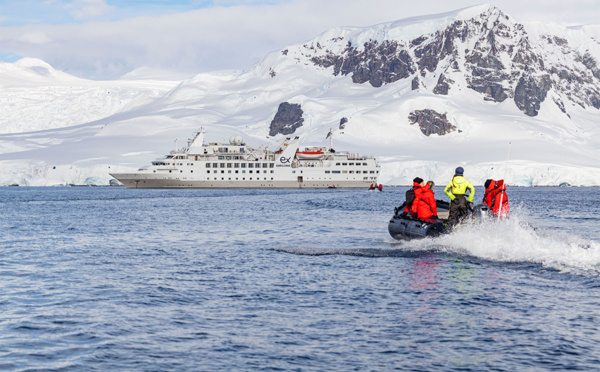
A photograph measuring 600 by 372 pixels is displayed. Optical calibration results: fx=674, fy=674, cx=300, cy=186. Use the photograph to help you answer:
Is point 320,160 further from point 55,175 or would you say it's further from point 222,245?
point 222,245

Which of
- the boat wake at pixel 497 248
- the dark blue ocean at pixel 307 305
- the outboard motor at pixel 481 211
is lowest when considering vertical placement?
the dark blue ocean at pixel 307 305

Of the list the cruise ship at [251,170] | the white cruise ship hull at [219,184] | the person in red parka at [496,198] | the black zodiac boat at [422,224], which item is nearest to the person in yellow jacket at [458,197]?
the black zodiac boat at [422,224]

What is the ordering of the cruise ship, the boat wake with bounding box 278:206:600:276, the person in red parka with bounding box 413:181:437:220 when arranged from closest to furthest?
the boat wake with bounding box 278:206:600:276 < the person in red parka with bounding box 413:181:437:220 < the cruise ship

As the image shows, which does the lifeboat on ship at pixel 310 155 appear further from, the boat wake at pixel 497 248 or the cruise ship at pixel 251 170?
the boat wake at pixel 497 248

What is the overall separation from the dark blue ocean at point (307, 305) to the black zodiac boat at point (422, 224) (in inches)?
21.5

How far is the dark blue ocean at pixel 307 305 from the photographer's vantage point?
44.3 feet

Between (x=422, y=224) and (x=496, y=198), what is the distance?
3.33 meters

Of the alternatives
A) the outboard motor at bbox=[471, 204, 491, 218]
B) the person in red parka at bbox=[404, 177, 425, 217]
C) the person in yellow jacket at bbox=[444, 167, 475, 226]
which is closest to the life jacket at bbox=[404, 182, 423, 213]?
the person in red parka at bbox=[404, 177, 425, 217]

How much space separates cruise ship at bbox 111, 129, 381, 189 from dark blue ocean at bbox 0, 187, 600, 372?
108294 millimetres

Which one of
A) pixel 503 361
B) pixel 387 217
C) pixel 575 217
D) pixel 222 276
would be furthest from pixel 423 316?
pixel 575 217

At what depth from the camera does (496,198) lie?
2897cm

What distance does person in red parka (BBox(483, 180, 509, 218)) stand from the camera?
2869 centimetres

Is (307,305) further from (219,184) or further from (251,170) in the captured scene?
(251,170)

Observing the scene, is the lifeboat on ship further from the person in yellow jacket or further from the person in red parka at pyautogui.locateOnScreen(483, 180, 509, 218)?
the person in yellow jacket
